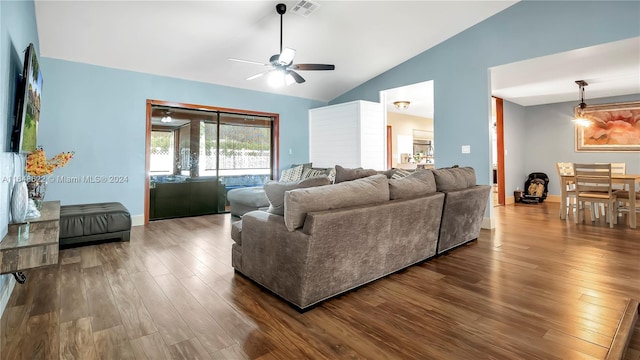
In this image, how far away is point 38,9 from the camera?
3.43m

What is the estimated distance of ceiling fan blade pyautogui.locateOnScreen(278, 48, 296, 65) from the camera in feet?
11.7

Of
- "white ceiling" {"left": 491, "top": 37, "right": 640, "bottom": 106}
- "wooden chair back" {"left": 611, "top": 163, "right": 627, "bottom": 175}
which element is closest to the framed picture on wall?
"white ceiling" {"left": 491, "top": 37, "right": 640, "bottom": 106}

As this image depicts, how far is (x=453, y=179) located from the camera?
346cm

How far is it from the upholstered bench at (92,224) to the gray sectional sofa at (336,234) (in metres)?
2.06

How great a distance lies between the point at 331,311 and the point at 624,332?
1715mm

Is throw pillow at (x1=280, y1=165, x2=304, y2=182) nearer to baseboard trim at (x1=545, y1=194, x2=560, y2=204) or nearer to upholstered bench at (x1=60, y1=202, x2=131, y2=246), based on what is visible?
upholstered bench at (x1=60, y1=202, x2=131, y2=246)

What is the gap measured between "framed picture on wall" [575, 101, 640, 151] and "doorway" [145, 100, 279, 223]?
285 inches

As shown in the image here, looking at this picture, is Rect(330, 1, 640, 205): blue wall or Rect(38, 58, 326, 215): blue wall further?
Rect(38, 58, 326, 215): blue wall

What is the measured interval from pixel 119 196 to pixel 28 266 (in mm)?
3376

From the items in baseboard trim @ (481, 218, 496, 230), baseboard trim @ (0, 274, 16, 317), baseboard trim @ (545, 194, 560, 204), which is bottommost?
baseboard trim @ (0, 274, 16, 317)

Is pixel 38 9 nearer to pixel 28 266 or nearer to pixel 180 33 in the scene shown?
pixel 180 33

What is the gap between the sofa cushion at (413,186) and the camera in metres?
2.72

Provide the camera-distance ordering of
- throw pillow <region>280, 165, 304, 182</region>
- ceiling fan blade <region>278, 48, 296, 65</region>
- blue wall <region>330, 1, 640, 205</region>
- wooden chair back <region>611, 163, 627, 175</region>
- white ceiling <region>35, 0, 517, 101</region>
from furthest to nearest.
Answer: throw pillow <region>280, 165, 304, 182</region> < wooden chair back <region>611, 163, 627, 175</region> < blue wall <region>330, 1, 640, 205</region> < white ceiling <region>35, 0, 517, 101</region> < ceiling fan blade <region>278, 48, 296, 65</region>

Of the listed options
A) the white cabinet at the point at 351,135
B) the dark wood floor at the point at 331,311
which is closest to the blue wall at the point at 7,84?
the dark wood floor at the point at 331,311
